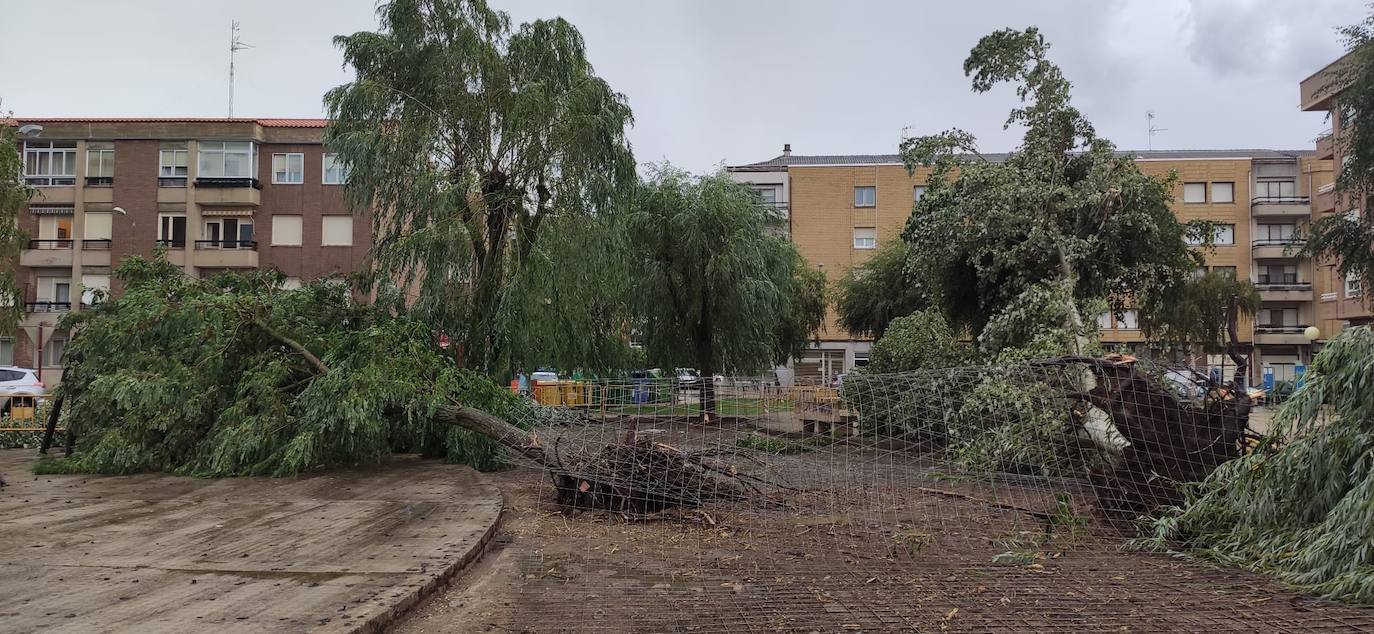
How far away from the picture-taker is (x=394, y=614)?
208 inches

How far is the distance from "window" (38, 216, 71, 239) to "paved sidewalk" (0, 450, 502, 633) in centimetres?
3094

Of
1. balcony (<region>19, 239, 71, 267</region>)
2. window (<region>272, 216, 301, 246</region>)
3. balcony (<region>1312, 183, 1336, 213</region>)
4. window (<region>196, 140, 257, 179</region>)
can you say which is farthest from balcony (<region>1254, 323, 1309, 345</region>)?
balcony (<region>19, 239, 71, 267</region>)

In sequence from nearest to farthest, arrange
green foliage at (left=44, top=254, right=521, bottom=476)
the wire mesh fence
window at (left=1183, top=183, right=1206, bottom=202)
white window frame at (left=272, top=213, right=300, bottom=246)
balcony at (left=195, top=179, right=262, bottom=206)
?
1. the wire mesh fence
2. green foliage at (left=44, top=254, right=521, bottom=476)
3. balcony at (left=195, top=179, right=262, bottom=206)
4. white window frame at (left=272, top=213, right=300, bottom=246)
5. window at (left=1183, top=183, right=1206, bottom=202)

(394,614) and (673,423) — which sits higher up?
(673,423)

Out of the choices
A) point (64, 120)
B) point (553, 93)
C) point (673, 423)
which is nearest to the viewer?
point (673, 423)

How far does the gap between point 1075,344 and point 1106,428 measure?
13.2 ft

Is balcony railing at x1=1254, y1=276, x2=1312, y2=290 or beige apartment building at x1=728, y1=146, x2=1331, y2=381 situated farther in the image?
balcony railing at x1=1254, y1=276, x2=1312, y2=290

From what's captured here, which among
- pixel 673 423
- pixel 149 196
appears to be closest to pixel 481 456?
pixel 673 423

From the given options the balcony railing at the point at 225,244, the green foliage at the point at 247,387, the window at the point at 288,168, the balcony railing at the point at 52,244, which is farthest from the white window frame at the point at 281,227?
the green foliage at the point at 247,387

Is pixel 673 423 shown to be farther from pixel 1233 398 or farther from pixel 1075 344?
pixel 1075 344

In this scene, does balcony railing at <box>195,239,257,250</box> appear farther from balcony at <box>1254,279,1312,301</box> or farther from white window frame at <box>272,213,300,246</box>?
balcony at <box>1254,279,1312,301</box>

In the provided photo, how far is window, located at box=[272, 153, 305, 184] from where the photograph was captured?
3622 cm

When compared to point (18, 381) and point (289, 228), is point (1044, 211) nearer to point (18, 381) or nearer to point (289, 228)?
point (18, 381)

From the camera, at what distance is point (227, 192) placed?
118ft
